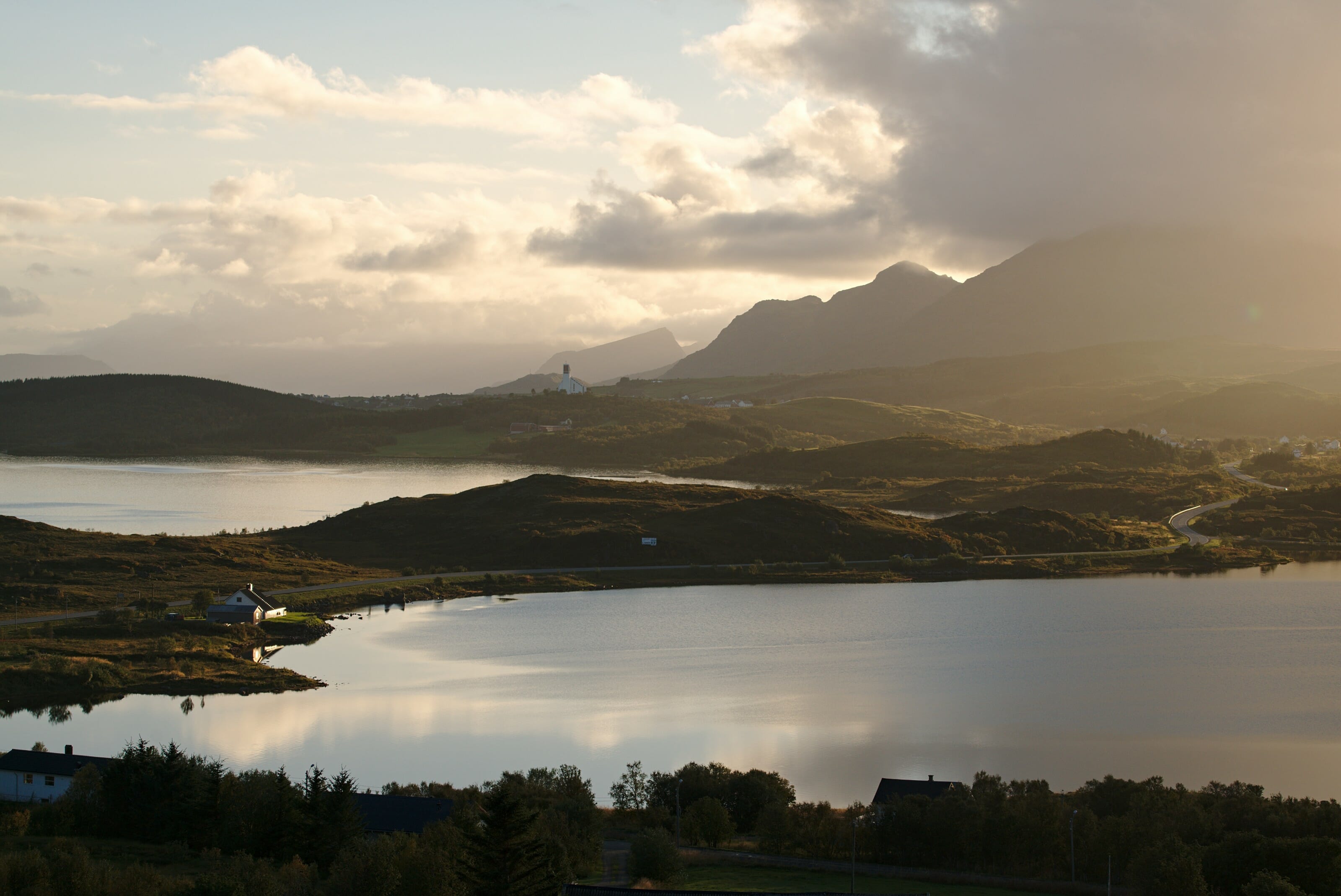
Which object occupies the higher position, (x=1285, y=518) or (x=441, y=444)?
(x=441, y=444)

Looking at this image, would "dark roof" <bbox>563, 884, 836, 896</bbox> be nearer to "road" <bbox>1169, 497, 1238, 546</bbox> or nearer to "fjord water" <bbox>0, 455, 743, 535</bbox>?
"fjord water" <bbox>0, 455, 743, 535</bbox>

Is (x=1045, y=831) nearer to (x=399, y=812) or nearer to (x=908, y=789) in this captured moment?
(x=908, y=789)

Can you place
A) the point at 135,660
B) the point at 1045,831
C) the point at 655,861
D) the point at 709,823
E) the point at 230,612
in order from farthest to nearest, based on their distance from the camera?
the point at 230,612
the point at 135,660
the point at 709,823
the point at 1045,831
the point at 655,861

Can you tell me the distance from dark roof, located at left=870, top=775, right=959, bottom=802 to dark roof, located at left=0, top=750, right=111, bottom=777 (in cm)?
1802

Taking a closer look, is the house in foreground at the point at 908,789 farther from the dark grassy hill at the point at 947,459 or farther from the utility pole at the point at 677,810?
the dark grassy hill at the point at 947,459

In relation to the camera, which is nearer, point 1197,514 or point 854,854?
point 854,854

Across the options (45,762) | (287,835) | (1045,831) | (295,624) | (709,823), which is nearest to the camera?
(287,835)

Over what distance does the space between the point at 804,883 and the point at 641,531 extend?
54.6 m

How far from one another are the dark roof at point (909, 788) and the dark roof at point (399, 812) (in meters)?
9.68

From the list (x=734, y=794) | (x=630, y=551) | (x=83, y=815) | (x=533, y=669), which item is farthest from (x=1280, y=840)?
(x=630, y=551)

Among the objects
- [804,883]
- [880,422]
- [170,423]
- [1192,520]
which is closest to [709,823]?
[804,883]

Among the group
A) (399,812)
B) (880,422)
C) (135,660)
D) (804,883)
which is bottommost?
(804,883)

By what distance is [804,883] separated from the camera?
78.4 ft

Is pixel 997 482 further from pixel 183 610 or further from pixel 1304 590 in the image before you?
pixel 183 610
